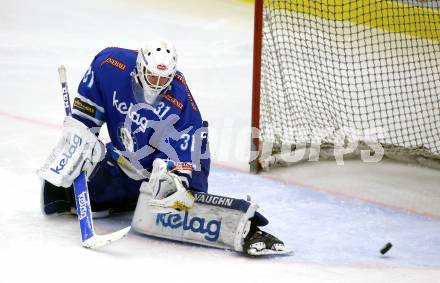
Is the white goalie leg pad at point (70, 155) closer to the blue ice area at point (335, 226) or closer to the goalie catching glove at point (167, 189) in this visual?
the goalie catching glove at point (167, 189)

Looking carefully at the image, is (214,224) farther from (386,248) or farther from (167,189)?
(386,248)

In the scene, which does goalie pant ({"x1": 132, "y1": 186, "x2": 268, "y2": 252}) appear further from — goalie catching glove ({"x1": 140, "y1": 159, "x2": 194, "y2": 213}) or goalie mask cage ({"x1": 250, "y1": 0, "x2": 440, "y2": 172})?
goalie mask cage ({"x1": 250, "y1": 0, "x2": 440, "y2": 172})

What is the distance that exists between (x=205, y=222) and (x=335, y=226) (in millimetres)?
645

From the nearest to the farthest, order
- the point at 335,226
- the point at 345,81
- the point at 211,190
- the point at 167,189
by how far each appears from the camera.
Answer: the point at 167,189 < the point at 335,226 < the point at 211,190 < the point at 345,81

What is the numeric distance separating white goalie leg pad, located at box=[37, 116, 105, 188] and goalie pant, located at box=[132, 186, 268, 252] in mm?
236

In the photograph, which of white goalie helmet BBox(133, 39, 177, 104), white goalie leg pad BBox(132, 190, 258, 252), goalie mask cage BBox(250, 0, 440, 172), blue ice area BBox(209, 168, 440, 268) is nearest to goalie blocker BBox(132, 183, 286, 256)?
white goalie leg pad BBox(132, 190, 258, 252)

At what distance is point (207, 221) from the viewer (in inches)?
137

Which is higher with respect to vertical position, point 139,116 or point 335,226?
point 139,116

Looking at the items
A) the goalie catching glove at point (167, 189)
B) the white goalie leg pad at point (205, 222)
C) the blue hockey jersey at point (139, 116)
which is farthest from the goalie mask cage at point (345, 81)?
the goalie catching glove at point (167, 189)

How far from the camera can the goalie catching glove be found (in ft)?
11.0

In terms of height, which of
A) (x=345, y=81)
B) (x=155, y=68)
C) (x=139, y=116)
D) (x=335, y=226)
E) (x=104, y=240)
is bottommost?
(x=335, y=226)

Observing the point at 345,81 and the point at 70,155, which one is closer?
the point at 70,155

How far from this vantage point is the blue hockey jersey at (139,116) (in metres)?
3.54

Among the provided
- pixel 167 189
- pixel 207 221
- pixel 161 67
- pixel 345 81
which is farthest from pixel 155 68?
pixel 345 81
